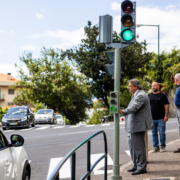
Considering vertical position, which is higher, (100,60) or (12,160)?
(100,60)

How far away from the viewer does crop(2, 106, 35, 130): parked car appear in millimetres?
21094

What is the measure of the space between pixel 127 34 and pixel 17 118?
16390mm

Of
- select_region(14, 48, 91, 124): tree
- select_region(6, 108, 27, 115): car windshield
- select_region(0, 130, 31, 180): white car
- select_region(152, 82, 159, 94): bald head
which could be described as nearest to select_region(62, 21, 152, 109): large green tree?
select_region(14, 48, 91, 124): tree

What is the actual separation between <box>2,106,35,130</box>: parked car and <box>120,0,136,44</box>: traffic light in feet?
53.0

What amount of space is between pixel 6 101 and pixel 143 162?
2685 inches

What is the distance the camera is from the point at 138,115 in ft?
20.0

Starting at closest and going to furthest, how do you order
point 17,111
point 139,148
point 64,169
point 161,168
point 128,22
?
point 64,169 < point 139,148 < point 128,22 < point 161,168 < point 17,111

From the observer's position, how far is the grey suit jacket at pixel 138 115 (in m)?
6.00

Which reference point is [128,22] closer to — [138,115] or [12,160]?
[138,115]

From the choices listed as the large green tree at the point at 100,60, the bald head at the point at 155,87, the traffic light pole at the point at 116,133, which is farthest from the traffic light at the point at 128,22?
the large green tree at the point at 100,60

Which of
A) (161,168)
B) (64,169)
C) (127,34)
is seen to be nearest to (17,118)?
(161,168)

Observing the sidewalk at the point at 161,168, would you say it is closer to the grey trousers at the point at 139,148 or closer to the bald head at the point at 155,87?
the grey trousers at the point at 139,148

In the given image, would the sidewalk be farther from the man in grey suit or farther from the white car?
the white car

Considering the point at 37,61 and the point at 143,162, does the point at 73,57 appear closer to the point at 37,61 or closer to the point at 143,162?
the point at 37,61
